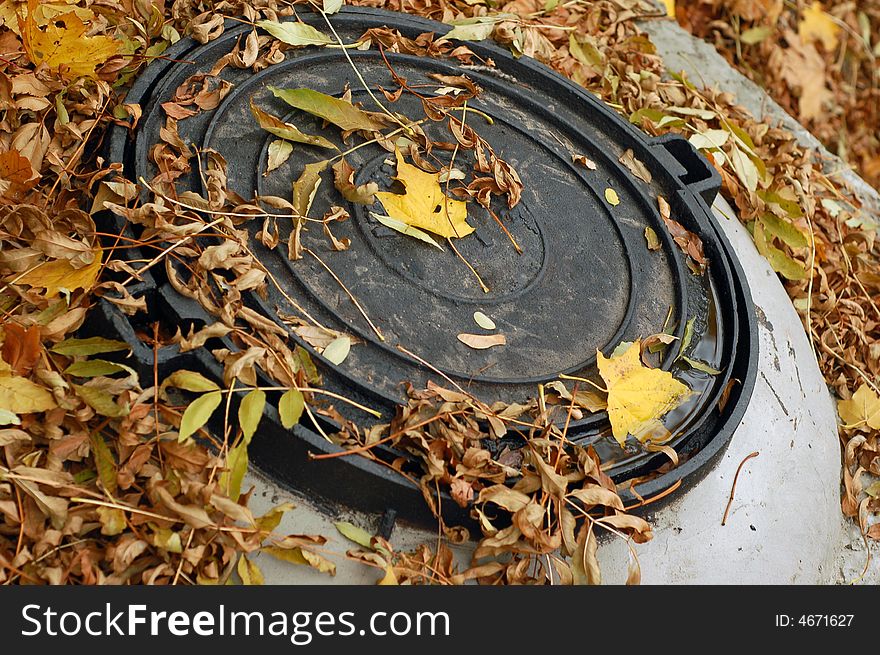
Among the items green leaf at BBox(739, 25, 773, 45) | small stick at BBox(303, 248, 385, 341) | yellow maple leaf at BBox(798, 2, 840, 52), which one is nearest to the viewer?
small stick at BBox(303, 248, 385, 341)

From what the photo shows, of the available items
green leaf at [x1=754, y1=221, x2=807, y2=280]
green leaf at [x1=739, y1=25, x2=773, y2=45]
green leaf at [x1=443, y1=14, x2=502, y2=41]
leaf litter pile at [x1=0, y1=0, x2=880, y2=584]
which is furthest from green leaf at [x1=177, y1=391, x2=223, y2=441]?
green leaf at [x1=739, y1=25, x2=773, y2=45]

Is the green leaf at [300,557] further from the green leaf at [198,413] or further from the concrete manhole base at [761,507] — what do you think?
the green leaf at [198,413]

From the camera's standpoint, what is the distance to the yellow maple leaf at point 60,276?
180cm

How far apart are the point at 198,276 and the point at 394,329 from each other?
413 mm

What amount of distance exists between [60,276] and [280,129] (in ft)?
1.94

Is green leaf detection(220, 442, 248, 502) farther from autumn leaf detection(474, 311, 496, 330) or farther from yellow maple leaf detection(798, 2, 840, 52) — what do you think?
yellow maple leaf detection(798, 2, 840, 52)

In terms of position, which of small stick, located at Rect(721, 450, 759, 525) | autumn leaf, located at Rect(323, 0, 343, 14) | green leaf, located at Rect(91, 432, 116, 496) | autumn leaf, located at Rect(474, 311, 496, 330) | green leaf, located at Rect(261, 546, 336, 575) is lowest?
small stick, located at Rect(721, 450, 759, 525)

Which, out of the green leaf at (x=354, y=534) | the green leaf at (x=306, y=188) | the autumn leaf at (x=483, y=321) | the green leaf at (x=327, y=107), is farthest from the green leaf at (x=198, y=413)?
the green leaf at (x=327, y=107)

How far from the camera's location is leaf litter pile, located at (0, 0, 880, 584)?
1682 millimetres

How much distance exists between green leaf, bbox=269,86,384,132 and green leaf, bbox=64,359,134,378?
2.51ft

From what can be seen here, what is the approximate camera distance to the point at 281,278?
6.25 feet

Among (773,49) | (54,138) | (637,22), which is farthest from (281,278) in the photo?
(773,49)

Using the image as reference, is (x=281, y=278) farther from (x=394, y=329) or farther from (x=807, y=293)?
(x=807, y=293)

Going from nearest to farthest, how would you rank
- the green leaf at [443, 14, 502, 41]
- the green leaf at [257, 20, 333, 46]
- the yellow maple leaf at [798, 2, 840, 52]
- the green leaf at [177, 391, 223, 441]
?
1. the green leaf at [177, 391, 223, 441]
2. the green leaf at [257, 20, 333, 46]
3. the green leaf at [443, 14, 502, 41]
4. the yellow maple leaf at [798, 2, 840, 52]
